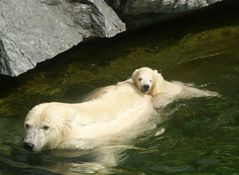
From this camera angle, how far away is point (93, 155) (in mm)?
6762

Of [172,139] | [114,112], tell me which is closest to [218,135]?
[172,139]

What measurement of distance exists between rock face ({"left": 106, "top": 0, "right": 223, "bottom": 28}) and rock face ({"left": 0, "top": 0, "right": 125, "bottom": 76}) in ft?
1.07

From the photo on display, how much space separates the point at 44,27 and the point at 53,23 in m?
0.18

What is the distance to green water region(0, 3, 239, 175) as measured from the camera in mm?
6555

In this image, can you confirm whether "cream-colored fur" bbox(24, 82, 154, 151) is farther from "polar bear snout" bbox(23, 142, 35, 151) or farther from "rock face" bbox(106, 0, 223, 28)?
"rock face" bbox(106, 0, 223, 28)

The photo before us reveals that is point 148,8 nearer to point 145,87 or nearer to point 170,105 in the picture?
point 145,87

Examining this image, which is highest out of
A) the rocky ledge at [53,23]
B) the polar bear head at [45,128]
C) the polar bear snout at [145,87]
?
the rocky ledge at [53,23]

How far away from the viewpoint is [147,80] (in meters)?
8.09

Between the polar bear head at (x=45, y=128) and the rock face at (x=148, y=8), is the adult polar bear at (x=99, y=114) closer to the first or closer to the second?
the polar bear head at (x=45, y=128)

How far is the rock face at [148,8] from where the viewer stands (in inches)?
361

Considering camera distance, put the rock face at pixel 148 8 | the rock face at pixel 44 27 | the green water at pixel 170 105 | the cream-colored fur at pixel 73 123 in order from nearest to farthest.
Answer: the green water at pixel 170 105 → the cream-colored fur at pixel 73 123 → the rock face at pixel 44 27 → the rock face at pixel 148 8

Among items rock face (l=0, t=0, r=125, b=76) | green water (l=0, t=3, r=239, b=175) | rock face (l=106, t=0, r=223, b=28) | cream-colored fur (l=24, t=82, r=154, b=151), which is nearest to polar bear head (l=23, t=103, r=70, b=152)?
cream-colored fur (l=24, t=82, r=154, b=151)

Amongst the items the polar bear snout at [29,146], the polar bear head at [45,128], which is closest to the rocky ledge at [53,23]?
the polar bear head at [45,128]

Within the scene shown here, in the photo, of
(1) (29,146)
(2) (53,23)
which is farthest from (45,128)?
(2) (53,23)
